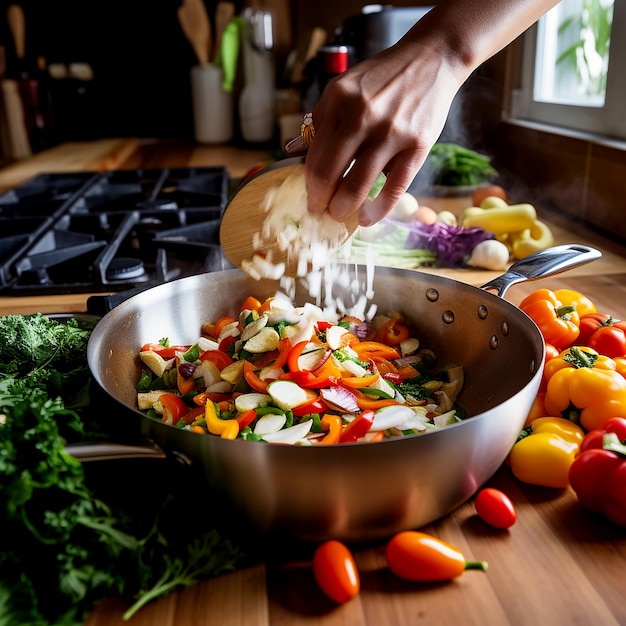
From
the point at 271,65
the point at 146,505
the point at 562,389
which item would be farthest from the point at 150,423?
the point at 271,65

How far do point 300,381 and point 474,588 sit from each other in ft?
1.21

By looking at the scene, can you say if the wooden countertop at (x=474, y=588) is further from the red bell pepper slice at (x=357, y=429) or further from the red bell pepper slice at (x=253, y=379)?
the red bell pepper slice at (x=253, y=379)

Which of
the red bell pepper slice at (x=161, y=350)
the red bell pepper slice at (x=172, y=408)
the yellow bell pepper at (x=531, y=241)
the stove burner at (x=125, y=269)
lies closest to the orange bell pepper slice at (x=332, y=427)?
the red bell pepper slice at (x=172, y=408)

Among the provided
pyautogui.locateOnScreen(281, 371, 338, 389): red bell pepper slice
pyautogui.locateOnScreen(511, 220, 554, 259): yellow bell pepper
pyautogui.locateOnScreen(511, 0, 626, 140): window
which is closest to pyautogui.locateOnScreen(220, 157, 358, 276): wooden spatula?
pyautogui.locateOnScreen(281, 371, 338, 389): red bell pepper slice

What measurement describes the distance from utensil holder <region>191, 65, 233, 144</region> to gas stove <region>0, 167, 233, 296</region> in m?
1.08

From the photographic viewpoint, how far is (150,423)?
0.69m

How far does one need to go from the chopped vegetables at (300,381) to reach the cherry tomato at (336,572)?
16 cm

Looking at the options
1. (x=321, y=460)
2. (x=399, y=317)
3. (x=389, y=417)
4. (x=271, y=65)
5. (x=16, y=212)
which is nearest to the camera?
(x=321, y=460)

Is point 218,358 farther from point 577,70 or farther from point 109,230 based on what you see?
point 577,70

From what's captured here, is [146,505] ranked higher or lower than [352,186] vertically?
lower

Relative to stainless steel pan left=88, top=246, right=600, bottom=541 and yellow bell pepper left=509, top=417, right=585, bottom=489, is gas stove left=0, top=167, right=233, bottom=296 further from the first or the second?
yellow bell pepper left=509, top=417, right=585, bottom=489

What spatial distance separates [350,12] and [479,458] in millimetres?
3408

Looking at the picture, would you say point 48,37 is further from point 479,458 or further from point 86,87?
point 479,458

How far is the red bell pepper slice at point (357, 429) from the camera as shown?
83 cm
